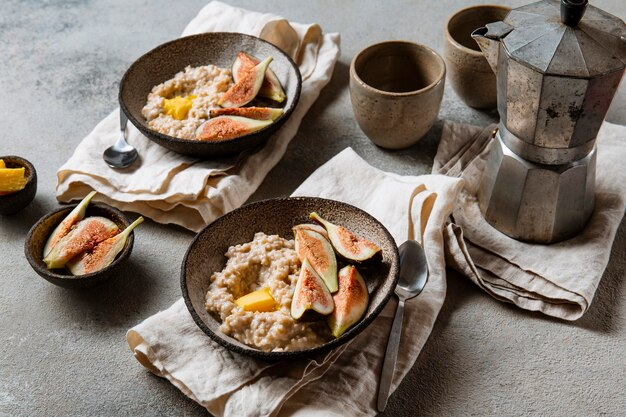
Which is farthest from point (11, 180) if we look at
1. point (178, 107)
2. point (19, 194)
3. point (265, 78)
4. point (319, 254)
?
point (319, 254)

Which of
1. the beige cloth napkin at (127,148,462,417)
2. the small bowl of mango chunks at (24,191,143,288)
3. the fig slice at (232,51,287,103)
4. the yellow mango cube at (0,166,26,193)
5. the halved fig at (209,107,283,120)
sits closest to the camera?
the beige cloth napkin at (127,148,462,417)

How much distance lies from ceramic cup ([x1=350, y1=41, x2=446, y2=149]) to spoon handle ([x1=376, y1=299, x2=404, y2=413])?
637 mm

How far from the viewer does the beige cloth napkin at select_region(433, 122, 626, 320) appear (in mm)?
1830

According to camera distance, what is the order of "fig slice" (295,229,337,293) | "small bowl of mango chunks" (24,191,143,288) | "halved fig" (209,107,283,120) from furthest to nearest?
"halved fig" (209,107,283,120)
"small bowl of mango chunks" (24,191,143,288)
"fig slice" (295,229,337,293)

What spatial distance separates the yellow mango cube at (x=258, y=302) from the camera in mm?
1671

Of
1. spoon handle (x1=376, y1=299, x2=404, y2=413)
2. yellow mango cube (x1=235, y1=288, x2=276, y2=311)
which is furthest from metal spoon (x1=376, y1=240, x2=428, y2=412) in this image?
yellow mango cube (x1=235, y1=288, x2=276, y2=311)

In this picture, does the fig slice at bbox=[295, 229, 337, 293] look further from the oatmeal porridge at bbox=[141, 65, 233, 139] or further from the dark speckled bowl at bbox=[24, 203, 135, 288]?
the oatmeal porridge at bbox=[141, 65, 233, 139]

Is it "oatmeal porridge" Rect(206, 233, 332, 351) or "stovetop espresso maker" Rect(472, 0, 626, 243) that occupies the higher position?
"stovetop espresso maker" Rect(472, 0, 626, 243)

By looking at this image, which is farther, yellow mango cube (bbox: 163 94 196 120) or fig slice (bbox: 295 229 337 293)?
yellow mango cube (bbox: 163 94 196 120)

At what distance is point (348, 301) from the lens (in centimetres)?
163

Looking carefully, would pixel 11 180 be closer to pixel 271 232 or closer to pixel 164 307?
pixel 164 307

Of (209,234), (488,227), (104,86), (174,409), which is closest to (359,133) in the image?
(488,227)

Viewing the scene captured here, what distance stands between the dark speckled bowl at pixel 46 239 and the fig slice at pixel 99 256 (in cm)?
2

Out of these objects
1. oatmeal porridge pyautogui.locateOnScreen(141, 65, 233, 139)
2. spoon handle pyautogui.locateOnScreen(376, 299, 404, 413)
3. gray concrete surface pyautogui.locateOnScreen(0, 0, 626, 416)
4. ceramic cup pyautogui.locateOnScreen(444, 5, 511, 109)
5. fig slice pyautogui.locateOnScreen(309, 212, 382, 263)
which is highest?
ceramic cup pyautogui.locateOnScreen(444, 5, 511, 109)
